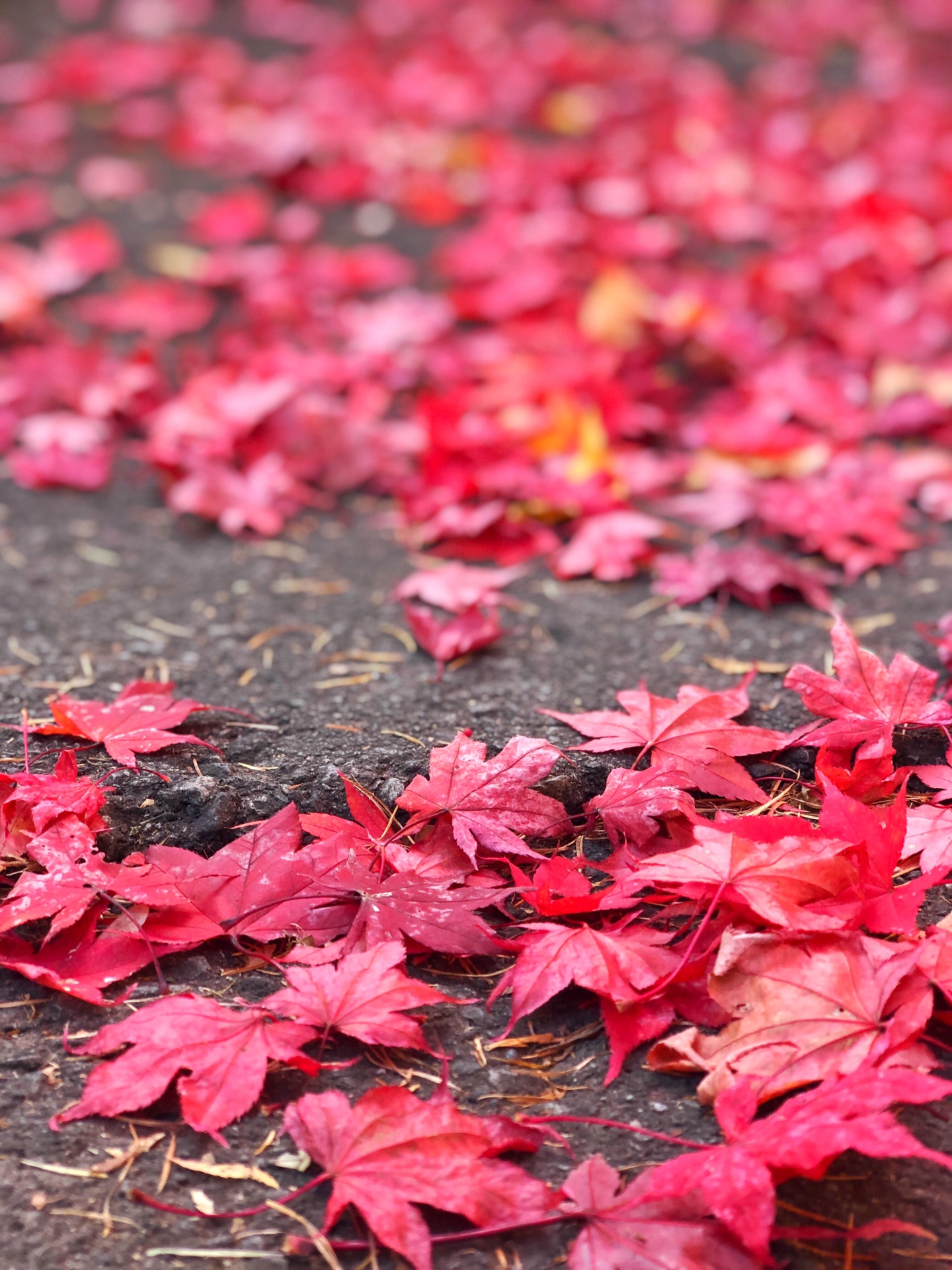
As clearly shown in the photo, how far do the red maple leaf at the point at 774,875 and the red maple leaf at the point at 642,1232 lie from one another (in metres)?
0.29

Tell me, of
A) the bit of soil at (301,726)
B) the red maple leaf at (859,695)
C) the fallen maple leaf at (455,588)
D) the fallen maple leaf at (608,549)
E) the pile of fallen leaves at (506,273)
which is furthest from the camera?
the pile of fallen leaves at (506,273)

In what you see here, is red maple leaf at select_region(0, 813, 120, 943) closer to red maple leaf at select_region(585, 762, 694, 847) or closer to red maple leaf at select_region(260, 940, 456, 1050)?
red maple leaf at select_region(260, 940, 456, 1050)

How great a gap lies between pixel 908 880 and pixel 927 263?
2583mm

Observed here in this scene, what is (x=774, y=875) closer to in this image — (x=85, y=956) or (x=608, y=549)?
(x=85, y=956)

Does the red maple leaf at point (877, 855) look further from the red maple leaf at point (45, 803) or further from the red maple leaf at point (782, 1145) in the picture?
the red maple leaf at point (45, 803)

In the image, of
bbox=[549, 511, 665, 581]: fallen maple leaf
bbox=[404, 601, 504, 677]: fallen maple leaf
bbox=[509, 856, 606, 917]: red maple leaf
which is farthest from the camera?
bbox=[549, 511, 665, 581]: fallen maple leaf

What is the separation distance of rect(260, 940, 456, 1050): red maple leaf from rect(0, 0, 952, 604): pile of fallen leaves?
2.50 feet

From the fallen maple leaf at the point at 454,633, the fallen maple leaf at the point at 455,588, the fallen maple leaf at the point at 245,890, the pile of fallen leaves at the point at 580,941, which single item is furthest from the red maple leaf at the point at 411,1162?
the fallen maple leaf at the point at 455,588

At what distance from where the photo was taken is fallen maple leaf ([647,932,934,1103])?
108 cm

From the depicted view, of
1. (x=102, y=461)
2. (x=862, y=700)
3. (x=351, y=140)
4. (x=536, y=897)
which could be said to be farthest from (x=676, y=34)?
(x=536, y=897)

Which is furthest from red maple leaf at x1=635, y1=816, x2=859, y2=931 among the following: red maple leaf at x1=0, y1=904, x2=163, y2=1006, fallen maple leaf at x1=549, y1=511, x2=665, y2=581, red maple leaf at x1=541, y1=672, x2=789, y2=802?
fallen maple leaf at x1=549, y1=511, x2=665, y2=581

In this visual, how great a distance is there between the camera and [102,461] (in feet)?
8.25

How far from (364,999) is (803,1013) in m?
0.44

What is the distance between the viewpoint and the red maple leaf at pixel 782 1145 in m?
0.93
